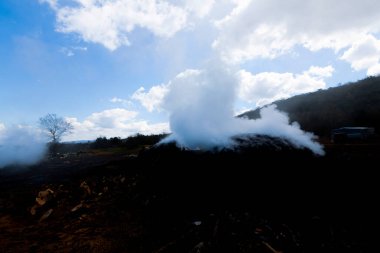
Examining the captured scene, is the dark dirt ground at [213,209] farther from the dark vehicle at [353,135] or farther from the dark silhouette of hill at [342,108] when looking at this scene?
the dark silhouette of hill at [342,108]

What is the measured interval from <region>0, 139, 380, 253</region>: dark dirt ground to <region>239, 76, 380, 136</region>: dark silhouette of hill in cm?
2461

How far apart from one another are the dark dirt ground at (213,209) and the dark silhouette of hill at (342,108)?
80.7 feet

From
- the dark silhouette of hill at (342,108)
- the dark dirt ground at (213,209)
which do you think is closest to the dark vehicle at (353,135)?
the dark silhouette of hill at (342,108)

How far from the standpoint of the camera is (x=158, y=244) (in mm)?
4812

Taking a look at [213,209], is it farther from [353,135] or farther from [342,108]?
[342,108]

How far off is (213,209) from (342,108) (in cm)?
3582

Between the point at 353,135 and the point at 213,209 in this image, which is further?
the point at 353,135

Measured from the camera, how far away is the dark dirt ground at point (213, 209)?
473 centimetres

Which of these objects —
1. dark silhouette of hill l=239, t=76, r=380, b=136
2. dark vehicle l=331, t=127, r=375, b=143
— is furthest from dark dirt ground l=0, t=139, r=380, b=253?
dark silhouette of hill l=239, t=76, r=380, b=136

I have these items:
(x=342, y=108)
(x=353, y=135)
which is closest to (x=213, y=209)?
(x=353, y=135)

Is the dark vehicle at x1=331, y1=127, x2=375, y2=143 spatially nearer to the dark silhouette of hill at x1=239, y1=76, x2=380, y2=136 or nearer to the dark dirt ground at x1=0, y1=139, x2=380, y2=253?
the dark silhouette of hill at x1=239, y1=76, x2=380, y2=136

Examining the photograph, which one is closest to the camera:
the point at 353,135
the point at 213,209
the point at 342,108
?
the point at 213,209

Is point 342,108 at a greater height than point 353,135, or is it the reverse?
point 342,108

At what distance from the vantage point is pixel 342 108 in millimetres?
35406
